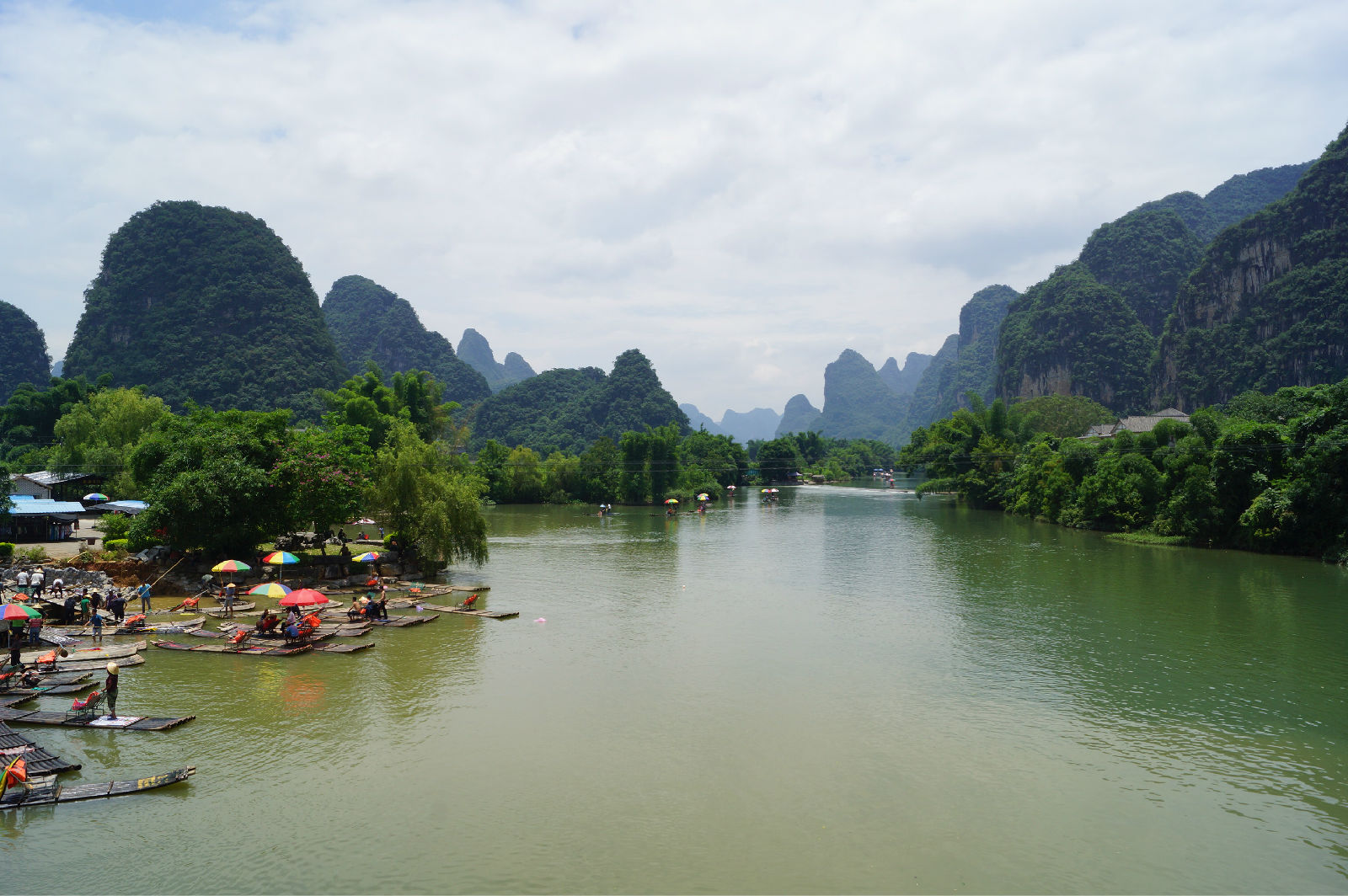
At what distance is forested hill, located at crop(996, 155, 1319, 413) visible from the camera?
5433 inches

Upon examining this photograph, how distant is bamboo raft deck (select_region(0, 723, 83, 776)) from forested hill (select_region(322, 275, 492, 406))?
501 feet

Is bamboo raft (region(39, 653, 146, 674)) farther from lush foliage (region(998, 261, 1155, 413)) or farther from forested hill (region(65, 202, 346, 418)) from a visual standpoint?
lush foliage (region(998, 261, 1155, 413))

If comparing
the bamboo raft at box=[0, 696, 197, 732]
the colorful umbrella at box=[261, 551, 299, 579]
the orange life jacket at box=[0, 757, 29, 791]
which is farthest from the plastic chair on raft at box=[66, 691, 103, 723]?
the colorful umbrella at box=[261, 551, 299, 579]

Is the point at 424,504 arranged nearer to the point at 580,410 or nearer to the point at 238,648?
the point at 238,648

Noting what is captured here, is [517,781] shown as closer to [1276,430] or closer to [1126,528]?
[1276,430]

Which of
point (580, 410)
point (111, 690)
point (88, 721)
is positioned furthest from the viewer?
point (580, 410)

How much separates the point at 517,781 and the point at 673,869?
12.2 ft

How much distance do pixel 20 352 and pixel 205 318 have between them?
30.2m

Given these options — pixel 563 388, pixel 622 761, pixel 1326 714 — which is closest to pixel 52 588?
pixel 622 761

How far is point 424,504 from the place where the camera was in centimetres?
2989

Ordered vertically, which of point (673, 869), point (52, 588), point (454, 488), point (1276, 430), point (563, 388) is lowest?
point (673, 869)

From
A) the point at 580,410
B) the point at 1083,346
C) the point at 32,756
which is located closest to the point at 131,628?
the point at 32,756

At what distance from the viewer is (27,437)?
6266 centimetres

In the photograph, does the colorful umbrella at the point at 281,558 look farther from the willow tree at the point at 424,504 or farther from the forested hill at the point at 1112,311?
the forested hill at the point at 1112,311
